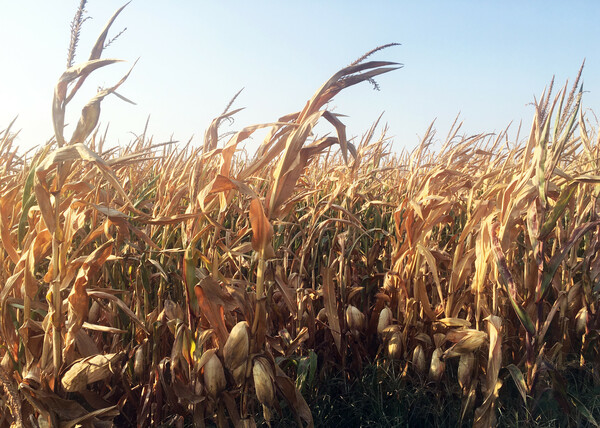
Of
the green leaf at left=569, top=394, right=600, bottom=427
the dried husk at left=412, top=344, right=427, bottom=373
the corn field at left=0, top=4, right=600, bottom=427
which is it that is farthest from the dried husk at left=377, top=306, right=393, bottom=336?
the green leaf at left=569, top=394, right=600, bottom=427

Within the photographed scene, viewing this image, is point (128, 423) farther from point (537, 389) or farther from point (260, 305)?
point (537, 389)

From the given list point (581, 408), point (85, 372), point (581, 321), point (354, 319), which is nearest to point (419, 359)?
point (354, 319)

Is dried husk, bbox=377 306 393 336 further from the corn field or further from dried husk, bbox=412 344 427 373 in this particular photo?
dried husk, bbox=412 344 427 373

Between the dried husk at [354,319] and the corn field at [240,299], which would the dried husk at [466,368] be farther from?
the dried husk at [354,319]

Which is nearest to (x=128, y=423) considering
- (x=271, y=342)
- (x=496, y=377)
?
(x=271, y=342)

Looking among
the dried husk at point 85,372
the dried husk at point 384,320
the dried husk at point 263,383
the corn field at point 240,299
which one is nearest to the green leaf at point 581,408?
the corn field at point 240,299

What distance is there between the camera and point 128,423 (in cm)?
142

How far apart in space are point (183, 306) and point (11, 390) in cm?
57

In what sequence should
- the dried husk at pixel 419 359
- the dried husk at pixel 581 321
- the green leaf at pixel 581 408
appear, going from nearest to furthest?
the green leaf at pixel 581 408, the dried husk at pixel 419 359, the dried husk at pixel 581 321

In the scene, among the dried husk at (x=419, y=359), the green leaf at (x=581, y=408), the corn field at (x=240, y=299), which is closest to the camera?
the corn field at (x=240, y=299)

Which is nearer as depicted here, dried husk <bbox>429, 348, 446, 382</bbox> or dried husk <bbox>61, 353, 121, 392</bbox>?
dried husk <bbox>61, 353, 121, 392</bbox>

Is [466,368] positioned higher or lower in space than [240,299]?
lower

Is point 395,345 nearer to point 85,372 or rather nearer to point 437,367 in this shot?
point 437,367

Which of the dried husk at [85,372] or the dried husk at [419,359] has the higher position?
the dried husk at [85,372]
